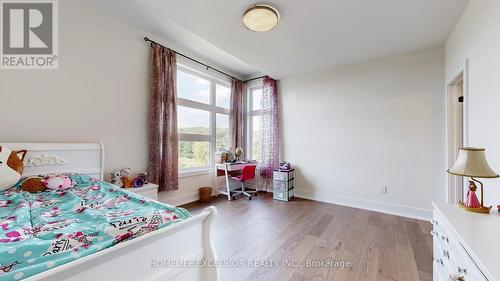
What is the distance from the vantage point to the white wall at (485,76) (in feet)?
4.56

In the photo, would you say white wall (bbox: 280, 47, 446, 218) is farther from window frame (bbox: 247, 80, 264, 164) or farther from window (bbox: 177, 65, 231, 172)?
window (bbox: 177, 65, 231, 172)

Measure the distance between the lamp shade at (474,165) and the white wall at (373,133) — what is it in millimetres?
1962

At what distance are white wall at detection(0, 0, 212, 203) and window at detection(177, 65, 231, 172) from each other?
0.70 metres

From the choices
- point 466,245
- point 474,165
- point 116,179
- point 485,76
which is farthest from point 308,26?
point 116,179

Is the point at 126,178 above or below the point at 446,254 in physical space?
above

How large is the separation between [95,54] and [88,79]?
32 centimetres

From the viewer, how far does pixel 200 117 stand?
3.88m

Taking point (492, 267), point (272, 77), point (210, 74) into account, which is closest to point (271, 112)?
point (272, 77)

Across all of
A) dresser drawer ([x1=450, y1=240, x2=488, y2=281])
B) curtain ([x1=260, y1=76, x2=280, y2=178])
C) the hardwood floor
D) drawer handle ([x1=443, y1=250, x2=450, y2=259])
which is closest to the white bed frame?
the hardwood floor

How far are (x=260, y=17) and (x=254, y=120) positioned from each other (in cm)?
268

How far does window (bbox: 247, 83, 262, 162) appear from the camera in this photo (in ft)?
15.0

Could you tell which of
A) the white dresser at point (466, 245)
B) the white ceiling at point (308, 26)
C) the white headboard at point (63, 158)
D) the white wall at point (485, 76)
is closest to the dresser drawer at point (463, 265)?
the white dresser at point (466, 245)

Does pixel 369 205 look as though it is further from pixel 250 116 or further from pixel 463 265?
pixel 250 116

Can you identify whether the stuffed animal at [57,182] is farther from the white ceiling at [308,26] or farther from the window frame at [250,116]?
the window frame at [250,116]
